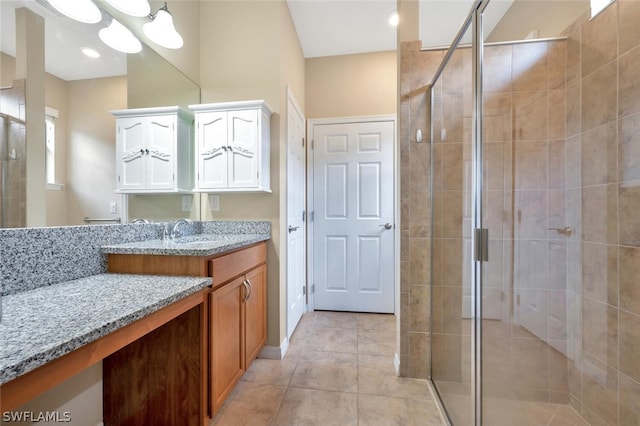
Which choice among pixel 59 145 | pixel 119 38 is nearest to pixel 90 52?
pixel 119 38

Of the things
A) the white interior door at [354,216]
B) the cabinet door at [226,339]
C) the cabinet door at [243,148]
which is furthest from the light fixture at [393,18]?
the cabinet door at [226,339]

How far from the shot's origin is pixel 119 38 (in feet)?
4.59

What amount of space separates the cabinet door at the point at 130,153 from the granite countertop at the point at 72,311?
57 centimetres

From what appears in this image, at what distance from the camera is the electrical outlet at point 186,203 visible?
6.41 ft

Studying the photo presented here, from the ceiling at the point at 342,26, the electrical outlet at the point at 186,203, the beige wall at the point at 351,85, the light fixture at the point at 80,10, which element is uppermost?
the ceiling at the point at 342,26

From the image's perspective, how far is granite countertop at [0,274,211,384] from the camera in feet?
1.79

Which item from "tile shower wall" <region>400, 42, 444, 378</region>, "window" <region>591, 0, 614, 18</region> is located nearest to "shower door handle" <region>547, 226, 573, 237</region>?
"tile shower wall" <region>400, 42, 444, 378</region>

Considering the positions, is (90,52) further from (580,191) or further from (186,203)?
(580,191)

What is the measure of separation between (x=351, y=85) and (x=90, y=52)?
2.31 m

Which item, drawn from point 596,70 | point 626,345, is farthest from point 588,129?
point 626,345

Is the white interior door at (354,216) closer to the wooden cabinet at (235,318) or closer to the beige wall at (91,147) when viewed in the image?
the wooden cabinet at (235,318)

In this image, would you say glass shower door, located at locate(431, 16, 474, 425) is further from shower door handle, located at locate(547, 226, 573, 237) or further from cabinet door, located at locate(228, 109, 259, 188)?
cabinet door, located at locate(228, 109, 259, 188)

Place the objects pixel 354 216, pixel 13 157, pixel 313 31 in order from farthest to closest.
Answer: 1. pixel 354 216
2. pixel 313 31
3. pixel 13 157

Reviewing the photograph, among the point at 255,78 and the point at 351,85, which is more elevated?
the point at 351,85
